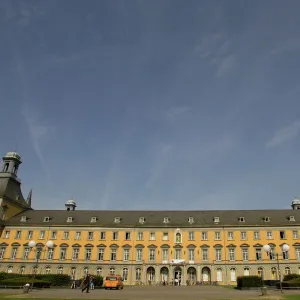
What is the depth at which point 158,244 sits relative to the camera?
64.9m

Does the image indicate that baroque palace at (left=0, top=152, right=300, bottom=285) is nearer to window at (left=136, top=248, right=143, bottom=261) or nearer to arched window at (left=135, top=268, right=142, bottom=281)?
window at (left=136, top=248, right=143, bottom=261)

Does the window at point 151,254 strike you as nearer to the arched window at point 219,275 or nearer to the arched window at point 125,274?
the arched window at point 125,274

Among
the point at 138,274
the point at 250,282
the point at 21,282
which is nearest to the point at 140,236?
the point at 138,274

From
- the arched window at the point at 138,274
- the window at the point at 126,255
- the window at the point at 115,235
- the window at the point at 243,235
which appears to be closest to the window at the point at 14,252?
the window at the point at 115,235

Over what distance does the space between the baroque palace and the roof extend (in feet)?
0.61

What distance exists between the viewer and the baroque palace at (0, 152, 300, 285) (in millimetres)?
61812

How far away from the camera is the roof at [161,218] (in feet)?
213

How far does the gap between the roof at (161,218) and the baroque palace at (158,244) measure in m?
0.18

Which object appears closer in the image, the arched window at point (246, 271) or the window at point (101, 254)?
the arched window at point (246, 271)

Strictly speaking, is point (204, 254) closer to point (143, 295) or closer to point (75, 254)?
point (75, 254)

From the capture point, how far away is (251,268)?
61031 millimetres

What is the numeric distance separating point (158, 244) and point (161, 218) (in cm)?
577

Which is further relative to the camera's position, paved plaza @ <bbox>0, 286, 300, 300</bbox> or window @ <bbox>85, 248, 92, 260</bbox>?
window @ <bbox>85, 248, 92, 260</bbox>

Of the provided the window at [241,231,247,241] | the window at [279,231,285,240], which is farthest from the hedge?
the window at [279,231,285,240]
